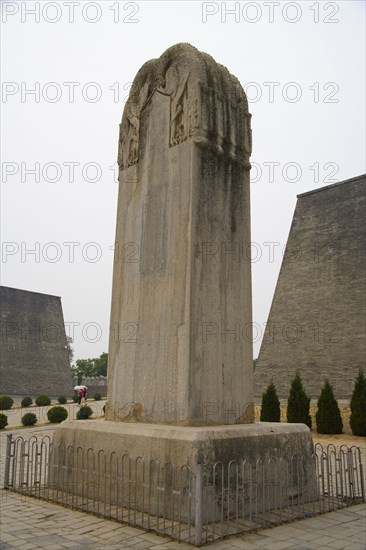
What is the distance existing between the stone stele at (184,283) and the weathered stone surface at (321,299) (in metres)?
20.6

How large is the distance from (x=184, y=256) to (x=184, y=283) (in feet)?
1.08

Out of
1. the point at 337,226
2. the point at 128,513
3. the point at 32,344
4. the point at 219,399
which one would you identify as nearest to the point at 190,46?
the point at 219,399

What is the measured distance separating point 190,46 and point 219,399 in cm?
466

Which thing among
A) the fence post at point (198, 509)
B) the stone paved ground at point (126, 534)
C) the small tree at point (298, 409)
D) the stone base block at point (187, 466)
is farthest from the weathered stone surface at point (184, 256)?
the small tree at point (298, 409)

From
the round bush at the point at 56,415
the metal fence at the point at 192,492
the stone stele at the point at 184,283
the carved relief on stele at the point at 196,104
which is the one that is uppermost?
the carved relief on stele at the point at 196,104

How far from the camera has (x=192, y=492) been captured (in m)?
5.08

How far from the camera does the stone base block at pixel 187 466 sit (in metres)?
5.22

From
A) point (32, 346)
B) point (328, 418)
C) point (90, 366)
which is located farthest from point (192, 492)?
point (90, 366)

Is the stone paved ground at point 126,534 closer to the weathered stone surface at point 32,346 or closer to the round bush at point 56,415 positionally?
the round bush at point 56,415

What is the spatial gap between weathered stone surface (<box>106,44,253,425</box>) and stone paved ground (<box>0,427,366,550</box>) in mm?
1336

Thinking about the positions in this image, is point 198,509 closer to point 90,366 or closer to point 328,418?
point 328,418

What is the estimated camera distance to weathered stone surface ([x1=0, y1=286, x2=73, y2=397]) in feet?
155

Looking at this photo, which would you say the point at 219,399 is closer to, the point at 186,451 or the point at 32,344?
the point at 186,451

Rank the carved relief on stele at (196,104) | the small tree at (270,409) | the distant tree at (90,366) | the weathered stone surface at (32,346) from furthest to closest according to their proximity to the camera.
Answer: the distant tree at (90,366)
the weathered stone surface at (32,346)
the small tree at (270,409)
the carved relief on stele at (196,104)
